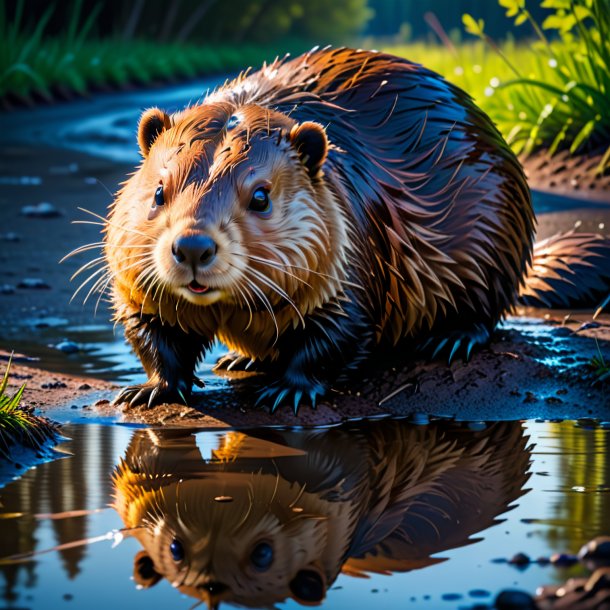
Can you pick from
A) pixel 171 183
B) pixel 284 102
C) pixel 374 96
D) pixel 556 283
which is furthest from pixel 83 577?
pixel 556 283

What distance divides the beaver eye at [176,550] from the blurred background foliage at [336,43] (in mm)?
5200

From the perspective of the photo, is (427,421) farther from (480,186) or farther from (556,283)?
(556,283)

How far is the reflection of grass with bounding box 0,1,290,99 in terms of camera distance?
596 inches

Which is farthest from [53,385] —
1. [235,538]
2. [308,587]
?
[308,587]

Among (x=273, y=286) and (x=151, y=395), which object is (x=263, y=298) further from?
(x=151, y=395)

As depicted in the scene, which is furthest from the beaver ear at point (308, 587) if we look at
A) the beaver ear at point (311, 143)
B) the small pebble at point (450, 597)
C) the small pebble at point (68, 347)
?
the small pebble at point (68, 347)

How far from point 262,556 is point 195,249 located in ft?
4.27

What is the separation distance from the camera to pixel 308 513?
3.41 metres

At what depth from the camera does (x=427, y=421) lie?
4.61 m

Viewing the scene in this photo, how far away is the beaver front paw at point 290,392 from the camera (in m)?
4.61

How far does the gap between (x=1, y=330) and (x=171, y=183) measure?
2.05m

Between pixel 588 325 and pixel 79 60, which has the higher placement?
pixel 79 60

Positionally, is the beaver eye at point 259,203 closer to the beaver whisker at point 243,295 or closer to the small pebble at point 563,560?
the beaver whisker at point 243,295

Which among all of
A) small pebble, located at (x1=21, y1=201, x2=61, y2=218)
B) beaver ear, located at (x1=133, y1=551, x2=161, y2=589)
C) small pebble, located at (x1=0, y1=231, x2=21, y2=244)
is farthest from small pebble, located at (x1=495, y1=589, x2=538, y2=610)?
small pebble, located at (x1=21, y1=201, x2=61, y2=218)
